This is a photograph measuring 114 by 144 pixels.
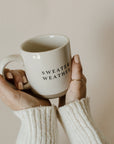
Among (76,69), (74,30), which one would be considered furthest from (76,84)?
(74,30)

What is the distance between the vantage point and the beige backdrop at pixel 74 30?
2.51ft

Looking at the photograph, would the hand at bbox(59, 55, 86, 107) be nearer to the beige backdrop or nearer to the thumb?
the thumb

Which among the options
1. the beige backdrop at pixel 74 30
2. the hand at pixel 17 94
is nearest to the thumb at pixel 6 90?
the hand at pixel 17 94

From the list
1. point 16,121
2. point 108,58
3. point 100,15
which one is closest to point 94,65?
point 108,58

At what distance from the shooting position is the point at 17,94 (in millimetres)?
562

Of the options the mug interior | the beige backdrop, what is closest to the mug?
the mug interior

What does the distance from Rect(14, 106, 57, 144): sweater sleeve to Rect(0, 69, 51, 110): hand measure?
0.9 inches

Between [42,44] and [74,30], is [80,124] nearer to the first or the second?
[42,44]

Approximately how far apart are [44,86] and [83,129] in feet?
0.44

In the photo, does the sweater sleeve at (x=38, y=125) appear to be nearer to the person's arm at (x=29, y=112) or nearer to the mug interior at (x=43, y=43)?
the person's arm at (x=29, y=112)

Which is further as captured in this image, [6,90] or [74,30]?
[74,30]

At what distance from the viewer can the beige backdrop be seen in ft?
2.51

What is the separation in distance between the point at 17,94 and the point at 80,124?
156mm

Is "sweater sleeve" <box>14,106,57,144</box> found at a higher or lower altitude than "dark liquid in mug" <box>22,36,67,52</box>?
lower
